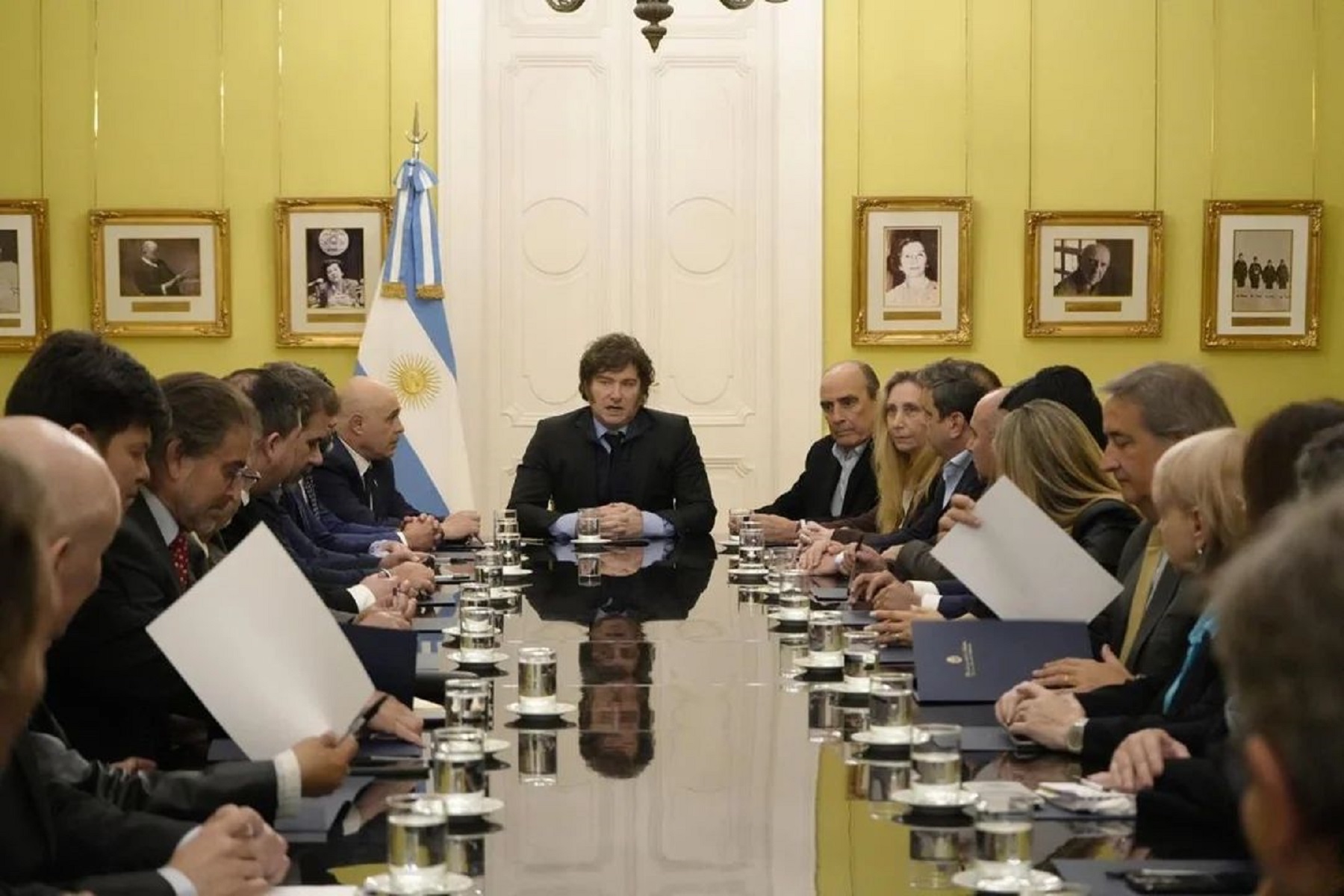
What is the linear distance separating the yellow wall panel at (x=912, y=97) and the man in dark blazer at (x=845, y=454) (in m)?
2.33

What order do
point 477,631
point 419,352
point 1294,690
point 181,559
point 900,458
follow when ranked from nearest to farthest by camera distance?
1. point 1294,690
2. point 181,559
3. point 477,631
4. point 900,458
5. point 419,352

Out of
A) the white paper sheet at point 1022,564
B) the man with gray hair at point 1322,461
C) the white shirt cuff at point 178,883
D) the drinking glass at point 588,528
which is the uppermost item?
the man with gray hair at point 1322,461

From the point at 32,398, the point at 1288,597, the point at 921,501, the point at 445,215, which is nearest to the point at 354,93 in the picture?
the point at 445,215

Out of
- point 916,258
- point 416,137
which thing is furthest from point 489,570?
point 916,258

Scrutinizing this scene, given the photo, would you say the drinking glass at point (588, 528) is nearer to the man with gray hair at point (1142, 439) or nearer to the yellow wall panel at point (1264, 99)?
the man with gray hair at point (1142, 439)

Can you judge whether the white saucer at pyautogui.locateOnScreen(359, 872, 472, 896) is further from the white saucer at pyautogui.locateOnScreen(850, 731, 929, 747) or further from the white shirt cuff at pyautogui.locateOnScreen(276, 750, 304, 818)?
the white saucer at pyautogui.locateOnScreen(850, 731, 929, 747)

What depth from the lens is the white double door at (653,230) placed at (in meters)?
11.7

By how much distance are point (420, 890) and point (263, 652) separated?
734 mm

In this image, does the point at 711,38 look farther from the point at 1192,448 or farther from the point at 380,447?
the point at 1192,448

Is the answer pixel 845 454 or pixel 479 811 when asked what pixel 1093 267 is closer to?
pixel 845 454

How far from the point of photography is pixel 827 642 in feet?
16.3

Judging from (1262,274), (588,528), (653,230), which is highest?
(653,230)

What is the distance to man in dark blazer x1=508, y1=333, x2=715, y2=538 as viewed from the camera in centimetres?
945

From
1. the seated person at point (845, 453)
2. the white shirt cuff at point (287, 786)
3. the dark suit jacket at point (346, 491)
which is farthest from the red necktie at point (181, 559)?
the seated person at point (845, 453)
